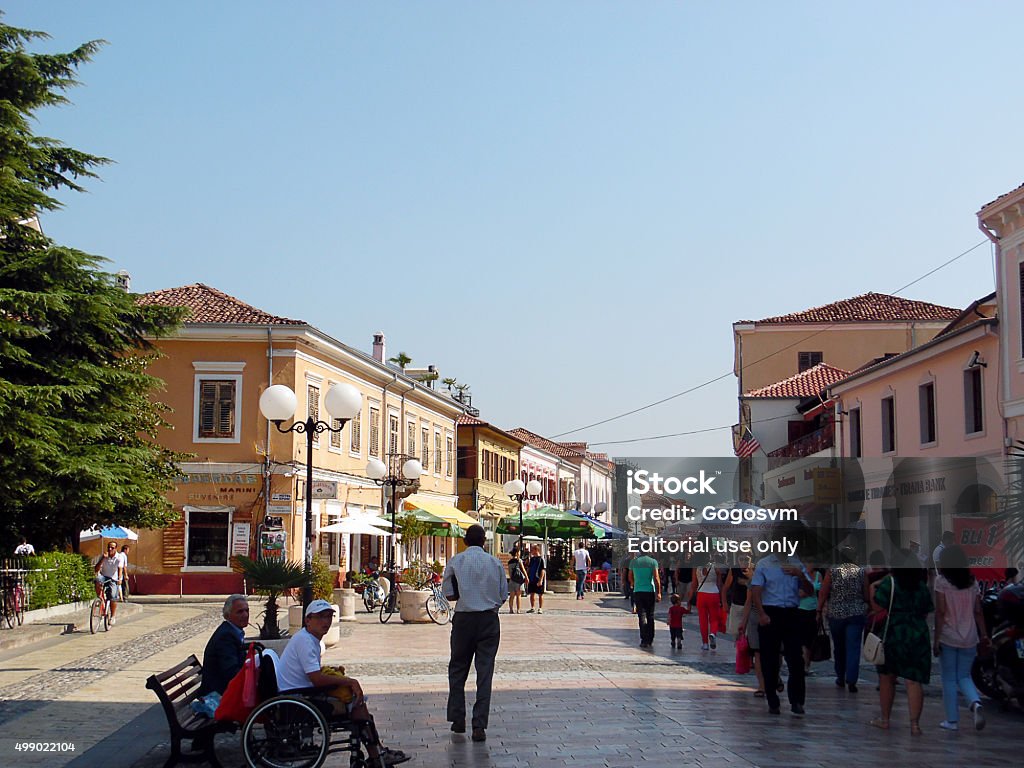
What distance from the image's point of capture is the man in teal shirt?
18.7m

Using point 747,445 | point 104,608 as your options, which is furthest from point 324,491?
point 747,445

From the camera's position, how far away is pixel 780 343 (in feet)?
165

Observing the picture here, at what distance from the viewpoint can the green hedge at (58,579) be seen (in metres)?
22.8

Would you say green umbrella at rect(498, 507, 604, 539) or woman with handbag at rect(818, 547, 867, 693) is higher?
green umbrella at rect(498, 507, 604, 539)

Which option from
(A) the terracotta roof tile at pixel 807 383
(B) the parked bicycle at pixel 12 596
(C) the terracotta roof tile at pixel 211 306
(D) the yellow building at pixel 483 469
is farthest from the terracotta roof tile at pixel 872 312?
(B) the parked bicycle at pixel 12 596

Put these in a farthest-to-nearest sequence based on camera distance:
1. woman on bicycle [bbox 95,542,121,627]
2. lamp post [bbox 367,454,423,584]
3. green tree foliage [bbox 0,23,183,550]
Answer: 1. lamp post [bbox 367,454,423,584]
2. woman on bicycle [bbox 95,542,121,627]
3. green tree foliage [bbox 0,23,183,550]

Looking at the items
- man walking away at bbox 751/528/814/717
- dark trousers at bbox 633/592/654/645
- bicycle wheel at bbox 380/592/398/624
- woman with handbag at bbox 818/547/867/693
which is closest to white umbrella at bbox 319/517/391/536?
bicycle wheel at bbox 380/592/398/624

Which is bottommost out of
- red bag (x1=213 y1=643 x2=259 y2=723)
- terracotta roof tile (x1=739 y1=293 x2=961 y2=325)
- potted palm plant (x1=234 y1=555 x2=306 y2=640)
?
red bag (x1=213 y1=643 x2=259 y2=723)

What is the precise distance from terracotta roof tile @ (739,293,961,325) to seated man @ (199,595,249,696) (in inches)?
1693

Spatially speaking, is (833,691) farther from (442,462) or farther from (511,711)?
(442,462)

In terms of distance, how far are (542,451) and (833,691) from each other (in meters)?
62.4

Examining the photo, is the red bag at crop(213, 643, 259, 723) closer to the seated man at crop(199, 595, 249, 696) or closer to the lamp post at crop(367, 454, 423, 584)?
the seated man at crop(199, 595, 249, 696)

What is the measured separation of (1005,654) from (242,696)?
313 inches

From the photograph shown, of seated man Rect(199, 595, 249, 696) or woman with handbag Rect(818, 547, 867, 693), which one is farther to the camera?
woman with handbag Rect(818, 547, 867, 693)
